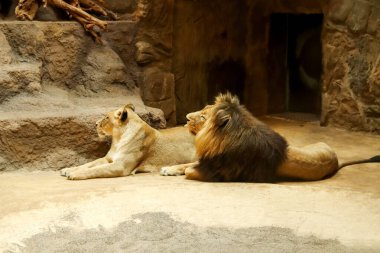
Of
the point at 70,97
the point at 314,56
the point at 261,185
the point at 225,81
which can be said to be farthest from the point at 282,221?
the point at 314,56

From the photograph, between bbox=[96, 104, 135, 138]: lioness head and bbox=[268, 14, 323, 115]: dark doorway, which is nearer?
bbox=[96, 104, 135, 138]: lioness head

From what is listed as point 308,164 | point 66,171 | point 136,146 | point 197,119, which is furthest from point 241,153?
point 66,171

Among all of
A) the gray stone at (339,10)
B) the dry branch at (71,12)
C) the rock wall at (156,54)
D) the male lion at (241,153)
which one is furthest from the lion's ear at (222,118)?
the gray stone at (339,10)

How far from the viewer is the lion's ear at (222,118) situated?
19.5ft

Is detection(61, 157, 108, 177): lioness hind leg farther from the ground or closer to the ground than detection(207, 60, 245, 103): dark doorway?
closer to the ground

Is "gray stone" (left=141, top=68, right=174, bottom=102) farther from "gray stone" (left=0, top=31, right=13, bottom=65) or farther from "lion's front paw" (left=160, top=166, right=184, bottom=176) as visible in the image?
"lion's front paw" (left=160, top=166, right=184, bottom=176)

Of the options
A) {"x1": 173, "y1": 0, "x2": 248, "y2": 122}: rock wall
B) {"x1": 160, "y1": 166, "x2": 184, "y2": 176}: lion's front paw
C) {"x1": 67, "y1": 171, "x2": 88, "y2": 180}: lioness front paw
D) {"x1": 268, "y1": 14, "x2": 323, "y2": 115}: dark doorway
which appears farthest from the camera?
{"x1": 268, "y1": 14, "x2": 323, "y2": 115}: dark doorway

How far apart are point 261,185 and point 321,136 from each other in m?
3.07

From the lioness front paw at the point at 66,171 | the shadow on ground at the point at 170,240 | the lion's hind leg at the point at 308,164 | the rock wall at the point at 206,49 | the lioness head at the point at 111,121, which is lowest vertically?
the lioness front paw at the point at 66,171

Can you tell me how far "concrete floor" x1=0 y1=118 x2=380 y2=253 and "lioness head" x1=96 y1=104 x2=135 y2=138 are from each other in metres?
0.73

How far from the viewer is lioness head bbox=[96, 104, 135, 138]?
6.68 m

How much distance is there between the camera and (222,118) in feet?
19.5

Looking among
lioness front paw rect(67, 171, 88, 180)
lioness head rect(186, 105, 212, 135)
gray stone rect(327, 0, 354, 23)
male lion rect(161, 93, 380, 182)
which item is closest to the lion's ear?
male lion rect(161, 93, 380, 182)

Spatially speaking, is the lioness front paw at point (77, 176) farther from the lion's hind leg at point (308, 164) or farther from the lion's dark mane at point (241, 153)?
the lion's hind leg at point (308, 164)
